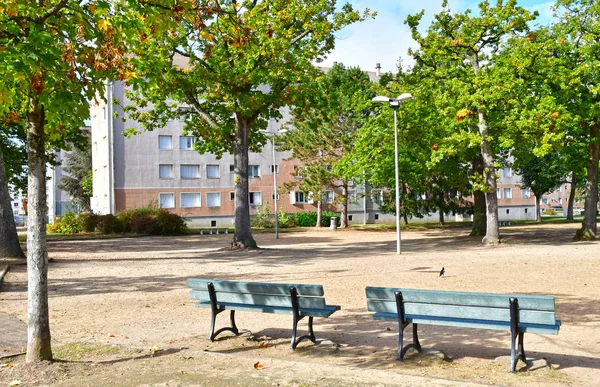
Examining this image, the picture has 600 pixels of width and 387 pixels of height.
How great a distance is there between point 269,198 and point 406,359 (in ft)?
159

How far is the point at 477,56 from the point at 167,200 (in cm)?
3332

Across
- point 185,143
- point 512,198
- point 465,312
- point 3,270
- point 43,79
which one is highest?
point 185,143

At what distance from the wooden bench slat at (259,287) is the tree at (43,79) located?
216 cm

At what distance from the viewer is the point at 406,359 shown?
6848 mm

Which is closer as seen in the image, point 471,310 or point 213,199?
A: point 471,310

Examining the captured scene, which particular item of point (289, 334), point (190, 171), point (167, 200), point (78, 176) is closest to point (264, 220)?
point (190, 171)

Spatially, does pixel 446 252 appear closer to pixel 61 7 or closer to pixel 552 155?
pixel 61 7

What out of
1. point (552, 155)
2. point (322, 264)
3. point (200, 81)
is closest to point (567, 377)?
point (322, 264)

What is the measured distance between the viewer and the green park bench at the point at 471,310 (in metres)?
6.16

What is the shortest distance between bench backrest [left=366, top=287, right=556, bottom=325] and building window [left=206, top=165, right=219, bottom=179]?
156 ft

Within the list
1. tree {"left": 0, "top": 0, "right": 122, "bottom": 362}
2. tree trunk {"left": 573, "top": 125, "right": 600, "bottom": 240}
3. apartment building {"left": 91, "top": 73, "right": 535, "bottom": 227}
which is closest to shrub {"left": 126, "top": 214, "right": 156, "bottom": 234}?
apartment building {"left": 91, "top": 73, "right": 535, "bottom": 227}

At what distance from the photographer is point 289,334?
8320 mm

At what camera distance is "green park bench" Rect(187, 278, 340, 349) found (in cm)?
739

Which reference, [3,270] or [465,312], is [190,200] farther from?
[465,312]
